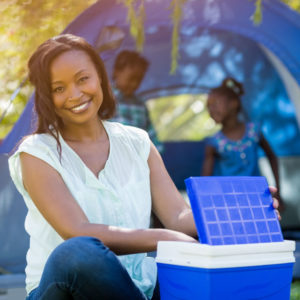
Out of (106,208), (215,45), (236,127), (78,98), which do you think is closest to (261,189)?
(106,208)

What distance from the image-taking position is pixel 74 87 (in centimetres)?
193

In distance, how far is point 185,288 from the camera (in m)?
1.51

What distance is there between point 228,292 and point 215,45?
3.91 meters

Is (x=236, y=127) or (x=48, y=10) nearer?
(x=48, y=10)

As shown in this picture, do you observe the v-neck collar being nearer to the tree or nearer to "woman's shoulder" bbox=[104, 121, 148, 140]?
"woman's shoulder" bbox=[104, 121, 148, 140]

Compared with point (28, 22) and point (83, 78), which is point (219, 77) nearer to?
point (28, 22)

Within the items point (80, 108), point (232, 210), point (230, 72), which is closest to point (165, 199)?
point (80, 108)

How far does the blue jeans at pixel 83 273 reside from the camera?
152cm

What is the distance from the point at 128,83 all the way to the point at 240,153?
847 mm

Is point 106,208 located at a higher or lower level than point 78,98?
lower

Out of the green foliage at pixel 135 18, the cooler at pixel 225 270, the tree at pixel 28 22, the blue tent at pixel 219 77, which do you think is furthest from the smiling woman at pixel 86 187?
the blue tent at pixel 219 77

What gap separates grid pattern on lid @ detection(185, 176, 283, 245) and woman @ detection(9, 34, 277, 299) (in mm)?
145

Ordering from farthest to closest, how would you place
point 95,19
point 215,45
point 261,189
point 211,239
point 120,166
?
point 215,45, point 95,19, point 120,166, point 261,189, point 211,239

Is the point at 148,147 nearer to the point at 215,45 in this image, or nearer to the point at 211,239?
the point at 211,239
